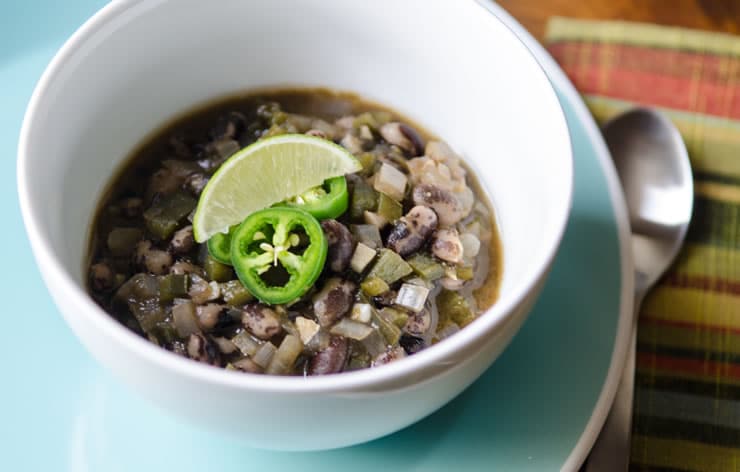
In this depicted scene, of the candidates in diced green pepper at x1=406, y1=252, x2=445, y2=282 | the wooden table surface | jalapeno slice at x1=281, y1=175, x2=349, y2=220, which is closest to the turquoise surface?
diced green pepper at x1=406, y1=252, x2=445, y2=282

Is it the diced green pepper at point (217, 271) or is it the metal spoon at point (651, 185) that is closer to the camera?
the diced green pepper at point (217, 271)

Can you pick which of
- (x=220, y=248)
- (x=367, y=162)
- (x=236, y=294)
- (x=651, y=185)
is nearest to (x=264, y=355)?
(x=236, y=294)

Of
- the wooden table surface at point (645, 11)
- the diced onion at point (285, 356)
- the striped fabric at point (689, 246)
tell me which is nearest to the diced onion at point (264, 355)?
the diced onion at point (285, 356)

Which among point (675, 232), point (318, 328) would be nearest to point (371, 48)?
point (318, 328)

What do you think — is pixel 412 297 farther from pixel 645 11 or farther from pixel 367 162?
pixel 645 11

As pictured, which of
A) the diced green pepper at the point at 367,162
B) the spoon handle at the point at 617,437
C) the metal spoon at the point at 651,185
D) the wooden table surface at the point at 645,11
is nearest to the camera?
the spoon handle at the point at 617,437

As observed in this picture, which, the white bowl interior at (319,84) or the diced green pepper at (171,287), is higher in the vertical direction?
the white bowl interior at (319,84)

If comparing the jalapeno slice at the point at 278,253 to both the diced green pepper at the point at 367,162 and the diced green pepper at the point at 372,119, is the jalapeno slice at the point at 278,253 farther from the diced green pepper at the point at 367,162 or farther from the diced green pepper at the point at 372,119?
the diced green pepper at the point at 372,119
